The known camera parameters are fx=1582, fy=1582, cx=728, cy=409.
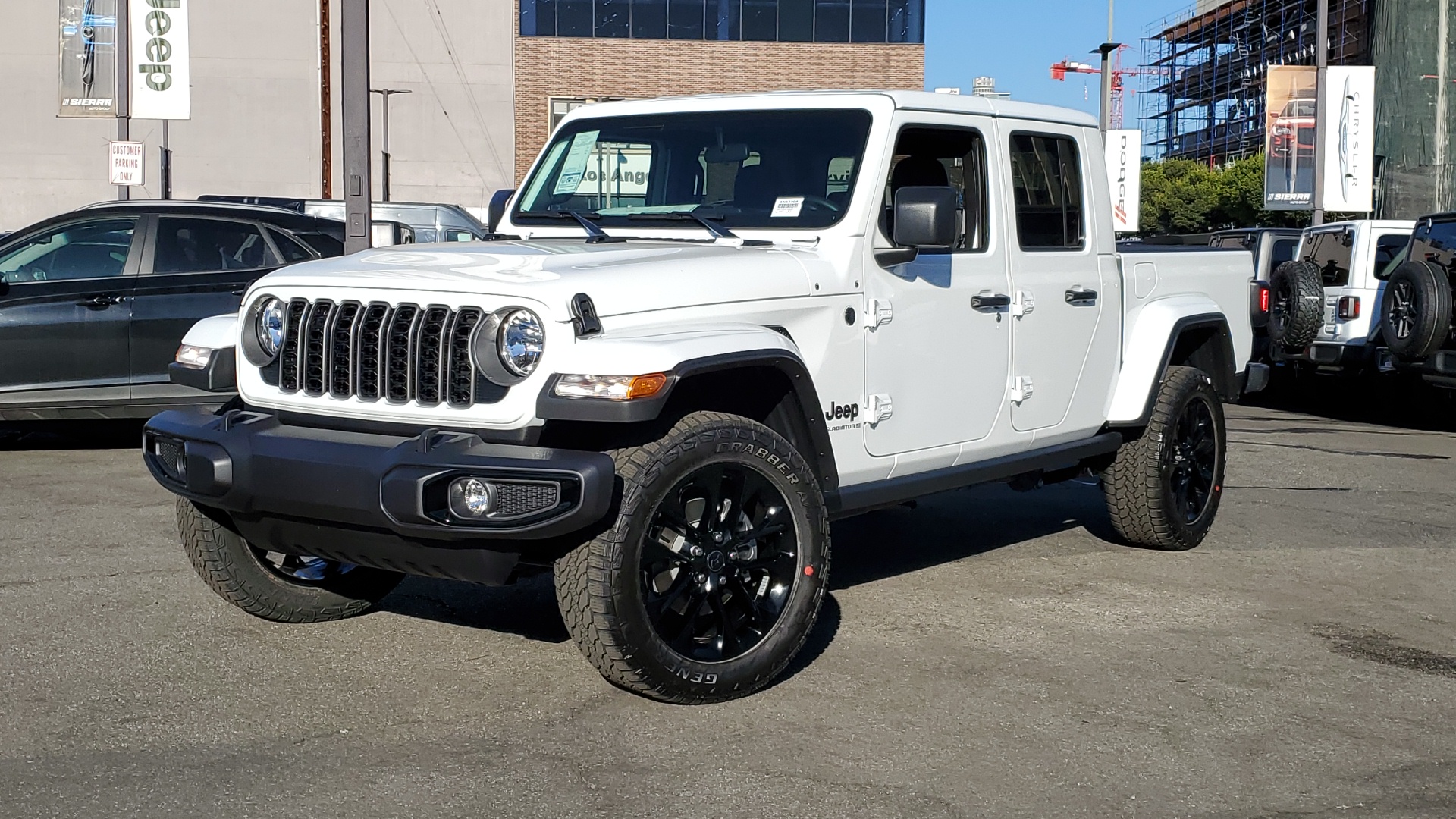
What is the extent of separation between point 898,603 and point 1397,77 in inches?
1658

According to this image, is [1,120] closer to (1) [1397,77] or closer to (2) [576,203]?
(1) [1397,77]

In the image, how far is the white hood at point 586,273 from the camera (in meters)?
4.79

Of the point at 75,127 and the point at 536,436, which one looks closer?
the point at 536,436

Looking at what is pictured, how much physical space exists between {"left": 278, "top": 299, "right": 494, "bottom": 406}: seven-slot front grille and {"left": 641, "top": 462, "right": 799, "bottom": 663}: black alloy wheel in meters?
0.75

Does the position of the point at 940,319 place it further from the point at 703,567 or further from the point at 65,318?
the point at 65,318

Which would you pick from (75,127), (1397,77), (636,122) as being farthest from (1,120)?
(636,122)

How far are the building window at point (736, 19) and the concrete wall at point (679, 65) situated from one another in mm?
288

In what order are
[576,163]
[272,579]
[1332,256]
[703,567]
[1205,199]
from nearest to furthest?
1. [703,567]
2. [272,579]
3. [576,163]
4. [1332,256]
5. [1205,199]

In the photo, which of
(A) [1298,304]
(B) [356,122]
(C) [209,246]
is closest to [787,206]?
(B) [356,122]

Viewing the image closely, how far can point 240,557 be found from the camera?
5672 mm

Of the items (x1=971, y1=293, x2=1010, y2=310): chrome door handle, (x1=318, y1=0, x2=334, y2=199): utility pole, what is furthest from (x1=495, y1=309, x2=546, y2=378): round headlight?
(x1=318, y1=0, x2=334, y2=199): utility pole

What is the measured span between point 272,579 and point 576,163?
2.06 m

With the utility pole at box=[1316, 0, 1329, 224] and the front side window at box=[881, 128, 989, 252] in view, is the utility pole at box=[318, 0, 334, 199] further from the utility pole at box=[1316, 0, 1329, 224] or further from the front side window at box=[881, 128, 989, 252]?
the front side window at box=[881, 128, 989, 252]

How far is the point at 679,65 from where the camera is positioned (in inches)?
2190
